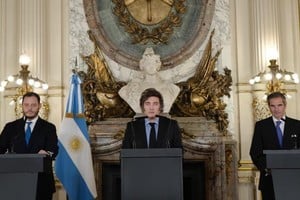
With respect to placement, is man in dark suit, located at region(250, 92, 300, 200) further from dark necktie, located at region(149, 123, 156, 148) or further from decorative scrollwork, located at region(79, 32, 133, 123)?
decorative scrollwork, located at region(79, 32, 133, 123)

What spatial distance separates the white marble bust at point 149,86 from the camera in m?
7.53

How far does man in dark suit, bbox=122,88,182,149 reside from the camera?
4.66 meters

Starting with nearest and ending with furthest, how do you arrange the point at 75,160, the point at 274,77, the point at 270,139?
the point at 270,139 → the point at 75,160 → the point at 274,77

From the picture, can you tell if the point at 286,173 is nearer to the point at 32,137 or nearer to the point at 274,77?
the point at 32,137

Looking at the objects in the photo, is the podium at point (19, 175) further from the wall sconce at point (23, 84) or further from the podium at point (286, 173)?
the wall sconce at point (23, 84)

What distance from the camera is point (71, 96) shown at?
23.4ft

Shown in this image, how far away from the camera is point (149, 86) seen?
7.55 metres

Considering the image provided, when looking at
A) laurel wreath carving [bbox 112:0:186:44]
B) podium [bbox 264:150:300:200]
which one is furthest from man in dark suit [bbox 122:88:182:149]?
laurel wreath carving [bbox 112:0:186:44]

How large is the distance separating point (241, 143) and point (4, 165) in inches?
192

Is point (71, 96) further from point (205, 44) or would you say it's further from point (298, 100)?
point (298, 100)

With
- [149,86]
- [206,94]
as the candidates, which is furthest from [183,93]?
[149,86]

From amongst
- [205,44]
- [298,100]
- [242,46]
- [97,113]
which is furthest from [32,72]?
[298,100]

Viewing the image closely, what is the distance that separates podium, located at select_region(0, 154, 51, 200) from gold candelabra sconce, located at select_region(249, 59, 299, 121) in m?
4.46

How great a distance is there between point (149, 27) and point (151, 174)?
4.70 m
